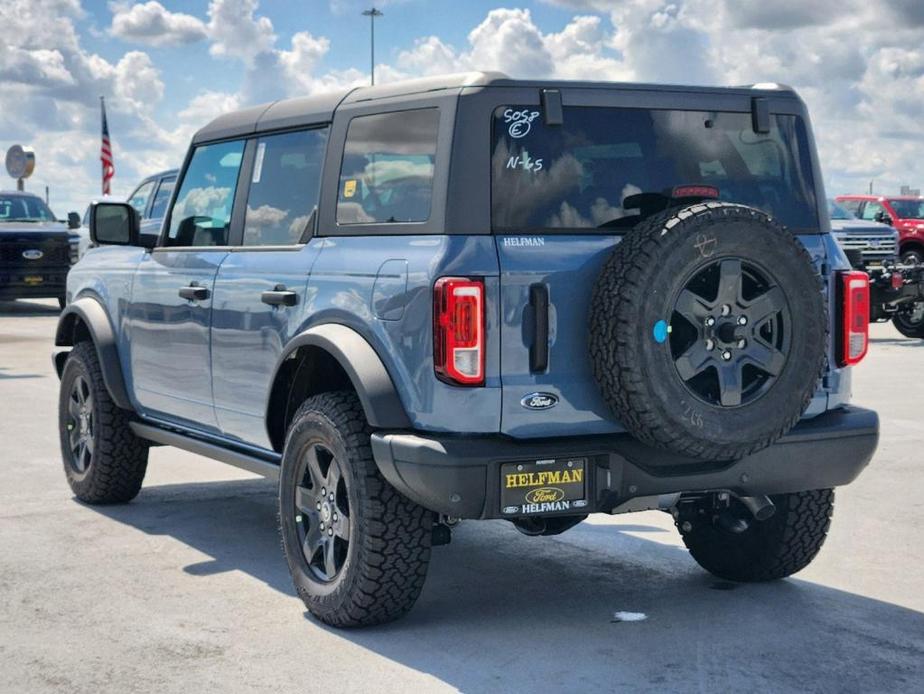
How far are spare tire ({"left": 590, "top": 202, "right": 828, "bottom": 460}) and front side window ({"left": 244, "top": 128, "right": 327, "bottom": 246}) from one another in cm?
156

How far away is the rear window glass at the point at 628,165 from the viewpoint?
5148 mm

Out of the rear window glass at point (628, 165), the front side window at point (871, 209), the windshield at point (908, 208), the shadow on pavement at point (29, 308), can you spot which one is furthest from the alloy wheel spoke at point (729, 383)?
the front side window at point (871, 209)

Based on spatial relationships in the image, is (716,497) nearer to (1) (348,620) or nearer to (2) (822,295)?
(2) (822,295)

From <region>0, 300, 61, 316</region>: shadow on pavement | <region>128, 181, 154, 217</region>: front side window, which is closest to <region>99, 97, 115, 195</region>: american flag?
<region>0, 300, 61, 316</region>: shadow on pavement

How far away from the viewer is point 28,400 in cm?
1272

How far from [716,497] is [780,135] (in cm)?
143

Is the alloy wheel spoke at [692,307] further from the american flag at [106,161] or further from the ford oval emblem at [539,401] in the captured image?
the american flag at [106,161]

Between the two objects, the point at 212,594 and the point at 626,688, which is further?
the point at 212,594

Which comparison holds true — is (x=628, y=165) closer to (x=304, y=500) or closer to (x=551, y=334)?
(x=551, y=334)

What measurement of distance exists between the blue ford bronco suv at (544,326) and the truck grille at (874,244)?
18386 mm

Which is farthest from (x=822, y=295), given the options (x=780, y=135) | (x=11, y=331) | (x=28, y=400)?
(x=11, y=331)

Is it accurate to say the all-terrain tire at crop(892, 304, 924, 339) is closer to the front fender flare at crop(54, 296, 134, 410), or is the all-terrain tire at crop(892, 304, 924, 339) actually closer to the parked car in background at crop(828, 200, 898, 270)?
the parked car in background at crop(828, 200, 898, 270)

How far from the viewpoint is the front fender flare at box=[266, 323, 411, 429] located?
5.12m

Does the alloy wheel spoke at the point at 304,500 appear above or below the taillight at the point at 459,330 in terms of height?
below
